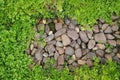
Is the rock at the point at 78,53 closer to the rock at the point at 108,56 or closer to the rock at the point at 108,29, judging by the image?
the rock at the point at 108,56

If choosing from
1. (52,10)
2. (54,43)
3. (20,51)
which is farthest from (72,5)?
(20,51)

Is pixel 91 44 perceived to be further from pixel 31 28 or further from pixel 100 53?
pixel 31 28

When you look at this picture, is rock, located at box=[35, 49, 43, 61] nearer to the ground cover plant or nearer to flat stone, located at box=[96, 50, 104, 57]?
the ground cover plant

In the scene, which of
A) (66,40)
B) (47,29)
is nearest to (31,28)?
(47,29)

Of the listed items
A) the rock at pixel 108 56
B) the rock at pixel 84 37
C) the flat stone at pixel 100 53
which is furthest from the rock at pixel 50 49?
the rock at pixel 108 56

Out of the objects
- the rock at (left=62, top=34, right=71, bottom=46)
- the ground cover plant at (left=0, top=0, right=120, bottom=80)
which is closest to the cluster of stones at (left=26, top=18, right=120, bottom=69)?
the rock at (left=62, top=34, right=71, bottom=46)

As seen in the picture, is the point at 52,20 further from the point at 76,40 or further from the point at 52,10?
the point at 76,40

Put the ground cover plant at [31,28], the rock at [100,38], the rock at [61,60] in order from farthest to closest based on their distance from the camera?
the rock at [100,38] → the rock at [61,60] → the ground cover plant at [31,28]
